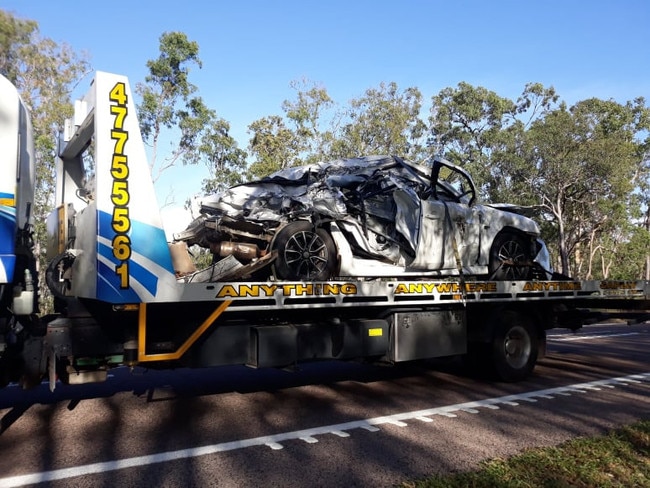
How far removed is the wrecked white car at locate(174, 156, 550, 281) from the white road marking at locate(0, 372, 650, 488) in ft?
5.79

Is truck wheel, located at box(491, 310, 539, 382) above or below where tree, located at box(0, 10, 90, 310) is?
below

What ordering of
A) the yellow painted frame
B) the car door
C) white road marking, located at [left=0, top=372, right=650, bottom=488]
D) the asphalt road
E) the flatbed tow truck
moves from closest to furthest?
1. white road marking, located at [left=0, top=372, right=650, bottom=488]
2. the asphalt road
3. the flatbed tow truck
4. the yellow painted frame
5. the car door

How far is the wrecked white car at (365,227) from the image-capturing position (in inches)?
261

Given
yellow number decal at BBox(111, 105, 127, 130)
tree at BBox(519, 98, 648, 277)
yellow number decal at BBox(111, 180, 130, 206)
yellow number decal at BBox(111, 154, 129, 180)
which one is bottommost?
yellow number decal at BBox(111, 180, 130, 206)

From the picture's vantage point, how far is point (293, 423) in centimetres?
560

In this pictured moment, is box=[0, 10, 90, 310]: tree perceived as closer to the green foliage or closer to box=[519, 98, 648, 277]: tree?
the green foliage

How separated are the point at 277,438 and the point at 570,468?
2432 mm

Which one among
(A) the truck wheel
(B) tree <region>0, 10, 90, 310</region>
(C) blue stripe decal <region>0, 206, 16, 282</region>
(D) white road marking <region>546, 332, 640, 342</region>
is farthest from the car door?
(B) tree <region>0, 10, 90, 310</region>

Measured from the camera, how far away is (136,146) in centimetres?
500

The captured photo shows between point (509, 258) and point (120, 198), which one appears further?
point (509, 258)

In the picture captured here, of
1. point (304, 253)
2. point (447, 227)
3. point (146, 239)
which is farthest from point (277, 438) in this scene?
point (447, 227)

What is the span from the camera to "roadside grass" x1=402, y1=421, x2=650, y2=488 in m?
3.91

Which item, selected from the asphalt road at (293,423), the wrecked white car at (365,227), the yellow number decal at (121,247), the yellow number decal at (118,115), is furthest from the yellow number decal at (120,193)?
the asphalt road at (293,423)

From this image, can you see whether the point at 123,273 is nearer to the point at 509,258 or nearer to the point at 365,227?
the point at 365,227
